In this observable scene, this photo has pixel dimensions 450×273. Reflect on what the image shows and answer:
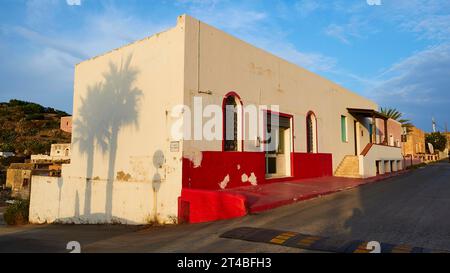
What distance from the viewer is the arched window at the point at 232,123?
10609 mm

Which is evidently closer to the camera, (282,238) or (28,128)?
(282,238)

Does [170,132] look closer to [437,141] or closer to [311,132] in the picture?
[311,132]

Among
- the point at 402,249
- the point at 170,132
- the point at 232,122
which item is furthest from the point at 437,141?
the point at 402,249

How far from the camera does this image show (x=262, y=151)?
1195 centimetres

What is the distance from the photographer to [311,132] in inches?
623

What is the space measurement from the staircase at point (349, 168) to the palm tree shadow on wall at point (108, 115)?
11755mm

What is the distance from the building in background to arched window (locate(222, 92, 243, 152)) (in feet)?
0.13

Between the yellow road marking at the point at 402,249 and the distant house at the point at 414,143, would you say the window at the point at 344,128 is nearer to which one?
the yellow road marking at the point at 402,249

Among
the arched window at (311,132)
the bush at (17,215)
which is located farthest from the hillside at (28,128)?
the arched window at (311,132)

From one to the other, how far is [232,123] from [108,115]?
463 centimetres

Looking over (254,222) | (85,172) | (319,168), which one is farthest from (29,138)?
(254,222)

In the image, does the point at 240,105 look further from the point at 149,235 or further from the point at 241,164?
the point at 149,235

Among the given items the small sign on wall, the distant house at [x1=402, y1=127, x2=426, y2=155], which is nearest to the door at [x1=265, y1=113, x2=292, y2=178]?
the small sign on wall

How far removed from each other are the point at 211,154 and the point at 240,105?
2414 millimetres
